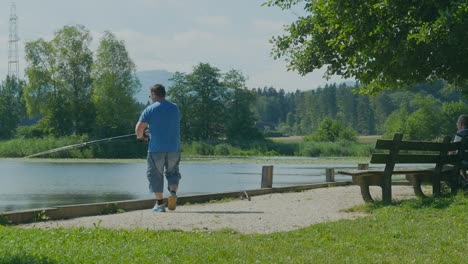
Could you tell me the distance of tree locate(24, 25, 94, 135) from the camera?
2916 inches

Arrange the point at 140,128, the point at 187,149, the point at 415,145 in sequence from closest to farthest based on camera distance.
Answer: the point at 140,128 → the point at 415,145 → the point at 187,149

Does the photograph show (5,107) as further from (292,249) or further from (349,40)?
(292,249)

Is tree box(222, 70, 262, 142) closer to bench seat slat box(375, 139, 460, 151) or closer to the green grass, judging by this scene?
bench seat slat box(375, 139, 460, 151)

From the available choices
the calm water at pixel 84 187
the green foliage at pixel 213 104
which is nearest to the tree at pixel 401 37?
the calm water at pixel 84 187

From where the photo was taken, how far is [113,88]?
73.9 m

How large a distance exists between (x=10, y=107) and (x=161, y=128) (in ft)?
316

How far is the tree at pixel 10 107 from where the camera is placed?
9494cm

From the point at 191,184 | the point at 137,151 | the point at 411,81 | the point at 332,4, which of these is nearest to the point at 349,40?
the point at 332,4

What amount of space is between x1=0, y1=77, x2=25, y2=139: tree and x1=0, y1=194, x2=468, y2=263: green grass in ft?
259

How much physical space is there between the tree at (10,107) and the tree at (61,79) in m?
9.57

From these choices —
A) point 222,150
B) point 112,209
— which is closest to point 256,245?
point 112,209

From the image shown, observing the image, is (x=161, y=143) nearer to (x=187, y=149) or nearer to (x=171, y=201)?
(x=171, y=201)

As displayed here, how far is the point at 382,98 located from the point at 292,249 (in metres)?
169

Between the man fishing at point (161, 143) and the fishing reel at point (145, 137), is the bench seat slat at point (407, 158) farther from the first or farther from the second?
the fishing reel at point (145, 137)
